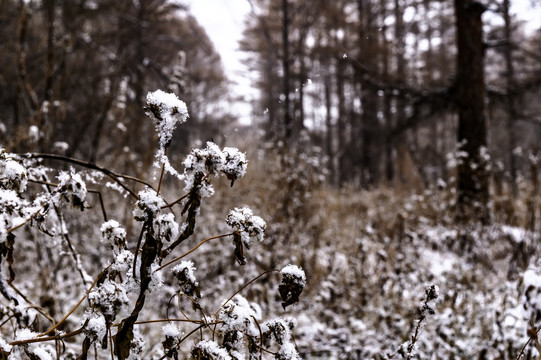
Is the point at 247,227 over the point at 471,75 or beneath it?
beneath

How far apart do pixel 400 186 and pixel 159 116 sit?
788 cm

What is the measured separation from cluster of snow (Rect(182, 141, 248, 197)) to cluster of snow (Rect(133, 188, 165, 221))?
0.29ft

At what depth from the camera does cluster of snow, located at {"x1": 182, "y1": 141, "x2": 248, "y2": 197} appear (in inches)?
37.5

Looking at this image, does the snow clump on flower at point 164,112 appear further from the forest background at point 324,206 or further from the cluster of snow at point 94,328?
the cluster of snow at point 94,328

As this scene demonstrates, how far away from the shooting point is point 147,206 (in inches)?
35.5

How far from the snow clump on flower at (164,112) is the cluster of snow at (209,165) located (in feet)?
0.26

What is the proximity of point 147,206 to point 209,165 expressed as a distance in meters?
0.18

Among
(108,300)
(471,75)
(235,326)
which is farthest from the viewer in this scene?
(471,75)

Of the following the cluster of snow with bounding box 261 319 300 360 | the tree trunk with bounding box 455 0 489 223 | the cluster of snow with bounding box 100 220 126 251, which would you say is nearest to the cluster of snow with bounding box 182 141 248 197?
the cluster of snow with bounding box 100 220 126 251

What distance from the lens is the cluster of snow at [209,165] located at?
95 centimetres

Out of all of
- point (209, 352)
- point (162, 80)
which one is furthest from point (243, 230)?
point (162, 80)

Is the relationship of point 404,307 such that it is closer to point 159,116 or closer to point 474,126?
point 159,116

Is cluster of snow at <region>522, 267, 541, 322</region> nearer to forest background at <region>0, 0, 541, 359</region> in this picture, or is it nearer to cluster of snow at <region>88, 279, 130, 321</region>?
forest background at <region>0, 0, 541, 359</region>

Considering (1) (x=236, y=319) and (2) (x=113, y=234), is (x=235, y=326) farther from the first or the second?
(2) (x=113, y=234)
